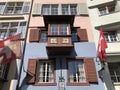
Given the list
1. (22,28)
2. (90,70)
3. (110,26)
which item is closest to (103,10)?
(110,26)

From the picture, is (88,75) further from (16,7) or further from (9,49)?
(16,7)

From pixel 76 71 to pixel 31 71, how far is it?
3109mm

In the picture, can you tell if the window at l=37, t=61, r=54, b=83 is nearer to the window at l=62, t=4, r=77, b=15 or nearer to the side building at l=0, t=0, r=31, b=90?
the side building at l=0, t=0, r=31, b=90

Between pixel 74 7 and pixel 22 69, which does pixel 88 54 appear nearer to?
pixel 22 69

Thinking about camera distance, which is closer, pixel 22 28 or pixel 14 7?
pixel 22 28

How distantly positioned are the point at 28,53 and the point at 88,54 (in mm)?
4418

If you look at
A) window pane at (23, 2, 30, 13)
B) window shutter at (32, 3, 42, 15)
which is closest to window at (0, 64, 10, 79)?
window shutter at (32, 3, 42, 15)

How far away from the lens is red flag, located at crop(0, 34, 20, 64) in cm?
1015

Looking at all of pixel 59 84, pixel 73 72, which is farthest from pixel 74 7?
pixel 59 84

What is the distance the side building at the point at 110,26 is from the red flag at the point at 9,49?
5.95 meters

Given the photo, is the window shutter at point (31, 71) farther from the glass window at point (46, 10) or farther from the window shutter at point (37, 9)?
the glass window at point (46, 10)

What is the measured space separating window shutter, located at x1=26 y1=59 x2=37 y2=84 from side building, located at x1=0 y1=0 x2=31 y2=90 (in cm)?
82

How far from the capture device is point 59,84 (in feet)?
35.5

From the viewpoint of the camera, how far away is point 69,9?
16.2 metres
